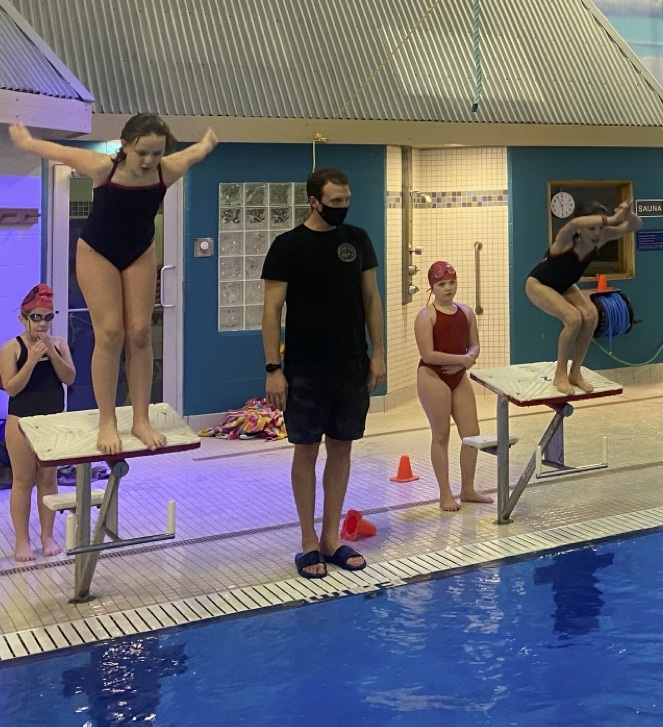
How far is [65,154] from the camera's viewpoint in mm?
4500

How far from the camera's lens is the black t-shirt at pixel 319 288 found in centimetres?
529

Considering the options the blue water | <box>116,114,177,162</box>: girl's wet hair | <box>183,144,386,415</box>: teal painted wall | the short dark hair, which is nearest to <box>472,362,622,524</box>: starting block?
the blue water

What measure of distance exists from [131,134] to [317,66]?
213 inches

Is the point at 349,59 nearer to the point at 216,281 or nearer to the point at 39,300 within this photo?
the point at 216,281

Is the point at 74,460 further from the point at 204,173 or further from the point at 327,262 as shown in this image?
the point at 204,173

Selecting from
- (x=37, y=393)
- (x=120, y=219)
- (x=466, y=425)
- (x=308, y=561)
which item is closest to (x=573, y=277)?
(x=466, y=425)

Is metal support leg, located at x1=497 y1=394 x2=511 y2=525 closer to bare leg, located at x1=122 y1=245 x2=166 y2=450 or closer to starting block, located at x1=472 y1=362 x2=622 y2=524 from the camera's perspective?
starting block, located at x1=472 y1=362 x2=622 y2=524

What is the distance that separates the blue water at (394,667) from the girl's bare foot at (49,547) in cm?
134

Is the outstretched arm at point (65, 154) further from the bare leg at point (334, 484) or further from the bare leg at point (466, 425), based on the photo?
the bare leg at point (466, 425)

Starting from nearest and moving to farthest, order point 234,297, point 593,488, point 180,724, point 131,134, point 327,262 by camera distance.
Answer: point 180,724 → point 131,134 → point 327,262 → point 593,488 → point 234,297

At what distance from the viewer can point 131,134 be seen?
4.52 metres

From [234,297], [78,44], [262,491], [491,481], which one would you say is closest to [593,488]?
[491,481]

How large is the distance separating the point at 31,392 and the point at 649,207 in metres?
7.89

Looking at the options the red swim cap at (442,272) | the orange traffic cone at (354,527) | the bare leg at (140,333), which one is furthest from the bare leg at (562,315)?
the bare leg at (140,333)
